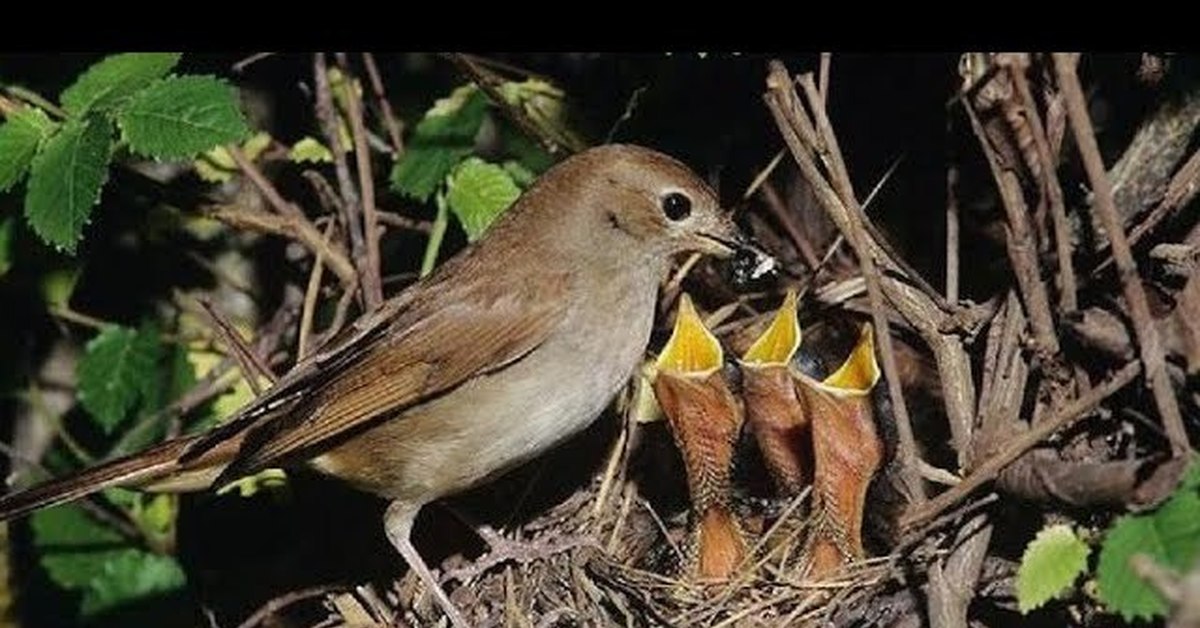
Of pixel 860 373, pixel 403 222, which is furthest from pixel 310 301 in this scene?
pixel 860 373

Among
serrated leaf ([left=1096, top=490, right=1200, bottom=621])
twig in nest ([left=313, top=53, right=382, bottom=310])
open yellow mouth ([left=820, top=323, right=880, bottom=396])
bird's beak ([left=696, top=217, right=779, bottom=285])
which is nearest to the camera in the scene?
serrated leaf ([left=1096, top=490, right=1200, bottom=621])

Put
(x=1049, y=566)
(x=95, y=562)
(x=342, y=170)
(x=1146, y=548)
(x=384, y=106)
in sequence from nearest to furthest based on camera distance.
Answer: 1. (x=1146, y=548)
2. (x=1049, y=566)
3. (x=342, y=170)
4. (x=384, y=106)
5. (x=95, y=562)

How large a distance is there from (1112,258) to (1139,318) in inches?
15.8

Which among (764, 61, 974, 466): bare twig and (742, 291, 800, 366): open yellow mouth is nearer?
(764, 61, 974, 466): bare twig

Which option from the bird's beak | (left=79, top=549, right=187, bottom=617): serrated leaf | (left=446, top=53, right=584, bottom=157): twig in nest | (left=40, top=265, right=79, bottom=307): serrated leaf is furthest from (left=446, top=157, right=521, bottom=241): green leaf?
(left=79, top=549, right=187, bottom=617): serrated leaf

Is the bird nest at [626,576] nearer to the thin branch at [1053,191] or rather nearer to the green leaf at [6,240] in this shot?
the thin branch at [1053,191]

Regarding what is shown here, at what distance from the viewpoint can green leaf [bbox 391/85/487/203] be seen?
15.1 feet

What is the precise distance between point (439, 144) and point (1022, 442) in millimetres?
1919

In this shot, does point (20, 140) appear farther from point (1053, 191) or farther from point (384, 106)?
point (1053, 191)

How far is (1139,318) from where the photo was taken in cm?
315

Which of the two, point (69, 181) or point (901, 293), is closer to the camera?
point (901, 293)

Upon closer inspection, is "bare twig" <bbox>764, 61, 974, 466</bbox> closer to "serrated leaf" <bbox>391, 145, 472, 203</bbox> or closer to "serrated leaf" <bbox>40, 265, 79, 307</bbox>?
"serrated leaf" <bbox>391, 145, 472, 203</bbox>

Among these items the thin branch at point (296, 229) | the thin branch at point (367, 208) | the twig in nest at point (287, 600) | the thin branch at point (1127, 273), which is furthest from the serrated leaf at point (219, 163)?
the thin branch at point (1127, 273)

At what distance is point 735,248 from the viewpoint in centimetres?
429
